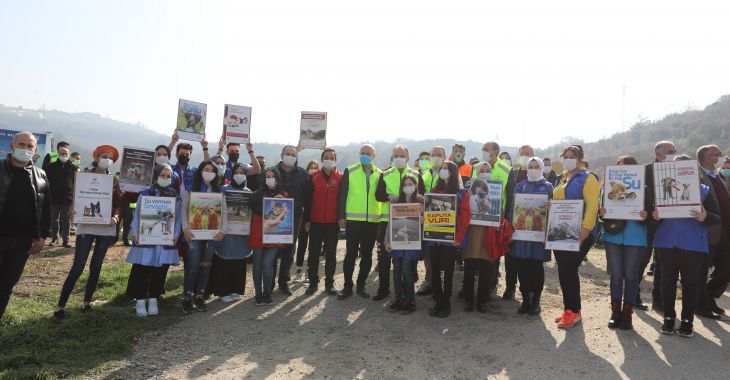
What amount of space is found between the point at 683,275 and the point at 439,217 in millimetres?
3118

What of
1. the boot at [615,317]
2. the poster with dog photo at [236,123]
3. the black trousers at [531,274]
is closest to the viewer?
the boot at [615,317]

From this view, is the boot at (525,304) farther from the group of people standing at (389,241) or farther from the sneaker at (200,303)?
the sneaker at (200,303)

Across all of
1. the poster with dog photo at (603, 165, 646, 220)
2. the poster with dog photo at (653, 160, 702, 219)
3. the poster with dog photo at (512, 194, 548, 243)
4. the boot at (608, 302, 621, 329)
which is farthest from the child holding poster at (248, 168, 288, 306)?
the poster with dog photo at (653, 160, 702, 219)

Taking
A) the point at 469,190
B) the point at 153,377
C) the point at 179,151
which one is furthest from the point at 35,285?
the point at 469,190

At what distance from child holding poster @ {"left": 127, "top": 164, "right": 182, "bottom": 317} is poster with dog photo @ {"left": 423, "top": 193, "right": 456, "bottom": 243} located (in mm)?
3656

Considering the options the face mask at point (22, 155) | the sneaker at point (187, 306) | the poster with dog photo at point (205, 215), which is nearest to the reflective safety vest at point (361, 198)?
the poster with dog photo at point (205, 215)

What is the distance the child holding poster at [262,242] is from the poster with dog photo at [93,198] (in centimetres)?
197

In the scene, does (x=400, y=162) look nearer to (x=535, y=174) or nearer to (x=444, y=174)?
(x=444, y=174)

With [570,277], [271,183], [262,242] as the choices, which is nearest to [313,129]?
[271,183]

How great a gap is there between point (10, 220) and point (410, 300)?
5216 mm

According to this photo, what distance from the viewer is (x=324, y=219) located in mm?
7605

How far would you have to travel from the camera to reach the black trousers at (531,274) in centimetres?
636

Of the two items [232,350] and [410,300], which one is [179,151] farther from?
[410,300]

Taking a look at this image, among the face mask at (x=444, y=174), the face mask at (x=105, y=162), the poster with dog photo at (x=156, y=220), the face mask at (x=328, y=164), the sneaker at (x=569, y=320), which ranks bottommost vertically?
the sneaker at (x=569, y=320)
